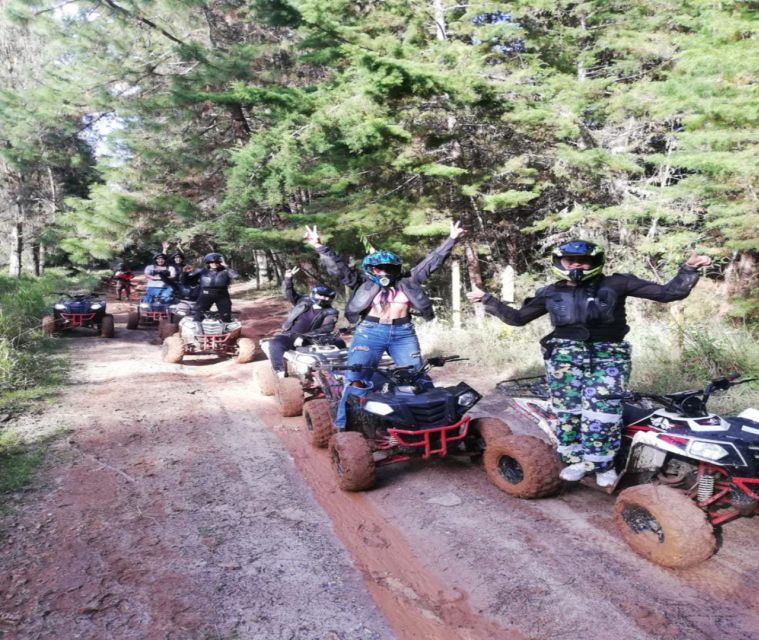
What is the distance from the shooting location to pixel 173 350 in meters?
9.98

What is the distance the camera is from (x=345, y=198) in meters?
12.1

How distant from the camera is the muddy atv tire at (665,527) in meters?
3.18

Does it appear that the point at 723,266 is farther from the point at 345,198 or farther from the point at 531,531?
the point at 531,531

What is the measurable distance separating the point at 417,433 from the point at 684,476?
1978 millimetres

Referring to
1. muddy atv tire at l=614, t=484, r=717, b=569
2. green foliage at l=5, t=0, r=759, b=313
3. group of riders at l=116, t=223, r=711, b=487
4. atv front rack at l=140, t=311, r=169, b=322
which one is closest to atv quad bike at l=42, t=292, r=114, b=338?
atv front rack at l=140, t=311, r=169, b=322

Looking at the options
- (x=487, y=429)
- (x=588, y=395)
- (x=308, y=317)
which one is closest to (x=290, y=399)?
(x=308, y=317)

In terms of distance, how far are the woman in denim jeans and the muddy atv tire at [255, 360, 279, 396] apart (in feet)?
8.31

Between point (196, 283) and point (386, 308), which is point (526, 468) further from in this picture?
point (196, 283)

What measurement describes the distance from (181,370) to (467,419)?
6.63 meters

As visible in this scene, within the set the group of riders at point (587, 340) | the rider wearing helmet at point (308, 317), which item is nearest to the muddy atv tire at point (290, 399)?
the rider wearing helmet at point (308, 317)

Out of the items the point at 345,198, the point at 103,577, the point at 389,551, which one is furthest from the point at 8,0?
the point at 389,551

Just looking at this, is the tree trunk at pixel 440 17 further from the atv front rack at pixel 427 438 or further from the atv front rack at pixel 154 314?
the atv front rack at pixel 427 438

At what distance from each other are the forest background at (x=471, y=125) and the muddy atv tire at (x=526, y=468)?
3804mm

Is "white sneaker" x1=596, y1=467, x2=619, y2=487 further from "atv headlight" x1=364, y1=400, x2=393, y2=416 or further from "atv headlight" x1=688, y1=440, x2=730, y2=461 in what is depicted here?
"atv headlight" x1=364, y1=400, x2=393, y2=416
